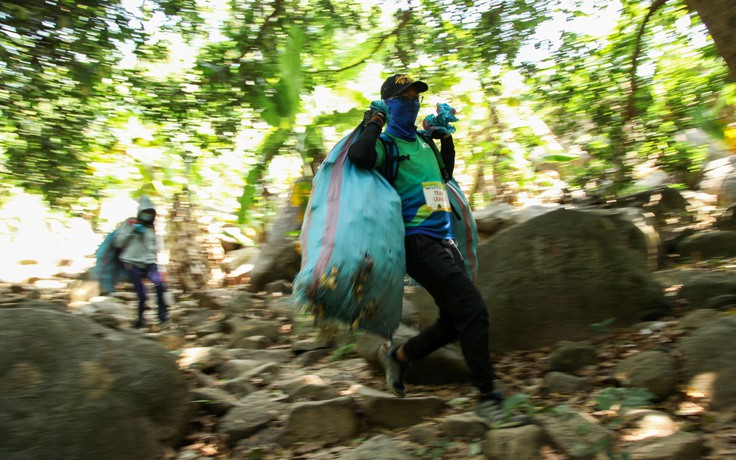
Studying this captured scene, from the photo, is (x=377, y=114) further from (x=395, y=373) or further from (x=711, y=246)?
(x=711, y=246)

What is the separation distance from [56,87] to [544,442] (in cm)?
568

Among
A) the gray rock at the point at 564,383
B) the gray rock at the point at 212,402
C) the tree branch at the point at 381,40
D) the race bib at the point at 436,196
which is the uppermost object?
the tree branch at the point at 381,40

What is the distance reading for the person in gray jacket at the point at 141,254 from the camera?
27.2 ft

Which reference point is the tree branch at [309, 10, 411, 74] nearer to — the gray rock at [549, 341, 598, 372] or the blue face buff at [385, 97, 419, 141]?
the blue face buff at [385, 97, 419, 141]

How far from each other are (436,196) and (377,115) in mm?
603

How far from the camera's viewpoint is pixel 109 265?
27.7 ft

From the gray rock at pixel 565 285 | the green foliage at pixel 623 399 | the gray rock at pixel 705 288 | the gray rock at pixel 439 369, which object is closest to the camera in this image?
the green foliage at pixel 623 399

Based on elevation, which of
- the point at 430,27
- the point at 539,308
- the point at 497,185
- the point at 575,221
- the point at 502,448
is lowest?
the point at 502,448

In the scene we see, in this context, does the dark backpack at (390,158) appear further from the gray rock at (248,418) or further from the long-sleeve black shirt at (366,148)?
the gray rock at (248,418)

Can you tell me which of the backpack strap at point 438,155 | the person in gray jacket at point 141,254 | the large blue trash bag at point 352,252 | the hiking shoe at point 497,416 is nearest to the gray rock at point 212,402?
the large blue trash bag at point 352,252

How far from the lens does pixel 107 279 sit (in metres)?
8.45

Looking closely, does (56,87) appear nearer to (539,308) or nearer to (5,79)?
(5,79)

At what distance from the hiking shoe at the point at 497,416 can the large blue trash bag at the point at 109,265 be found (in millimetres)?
6074

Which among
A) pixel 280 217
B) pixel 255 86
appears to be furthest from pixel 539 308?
pixel 280 217
